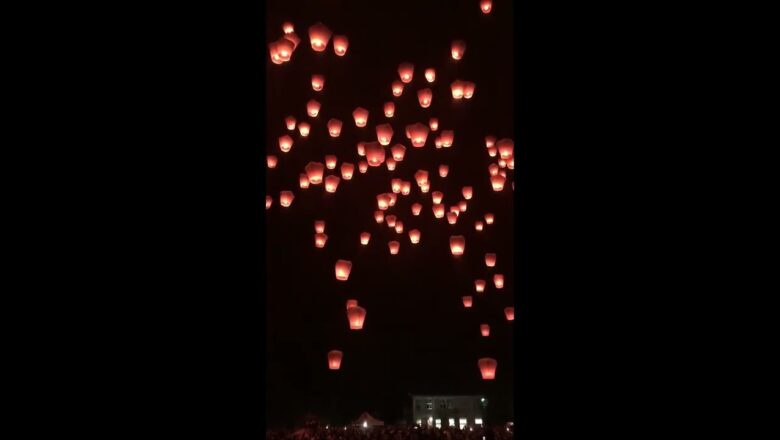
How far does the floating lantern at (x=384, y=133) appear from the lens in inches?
270

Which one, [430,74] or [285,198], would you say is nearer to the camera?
[285,198]

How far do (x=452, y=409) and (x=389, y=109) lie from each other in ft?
9.61

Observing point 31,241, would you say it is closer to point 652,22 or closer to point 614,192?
point 614,192

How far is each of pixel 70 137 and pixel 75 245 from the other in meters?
0.31

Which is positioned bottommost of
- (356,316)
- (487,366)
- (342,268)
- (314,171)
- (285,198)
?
(487,366)

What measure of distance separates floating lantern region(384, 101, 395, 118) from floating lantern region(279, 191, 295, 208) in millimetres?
1223

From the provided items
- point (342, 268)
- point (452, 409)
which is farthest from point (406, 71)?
point (452, 409)

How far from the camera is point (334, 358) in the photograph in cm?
669

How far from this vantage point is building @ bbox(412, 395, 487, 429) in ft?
22.0

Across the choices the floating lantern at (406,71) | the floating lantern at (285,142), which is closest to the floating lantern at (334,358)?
the floating lantern at (285,142)

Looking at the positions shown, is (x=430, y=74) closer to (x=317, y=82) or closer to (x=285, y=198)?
(x=317, y=82)

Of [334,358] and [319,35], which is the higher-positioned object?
[319,35]

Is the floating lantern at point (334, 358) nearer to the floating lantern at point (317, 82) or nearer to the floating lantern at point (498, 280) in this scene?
the floating lantern at point (498, 280)

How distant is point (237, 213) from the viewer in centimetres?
223
